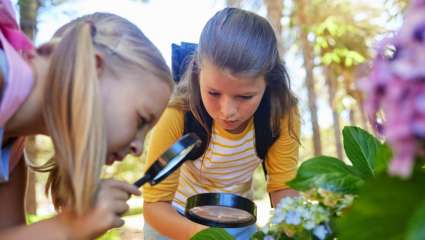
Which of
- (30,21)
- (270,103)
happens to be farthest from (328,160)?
(30,21)

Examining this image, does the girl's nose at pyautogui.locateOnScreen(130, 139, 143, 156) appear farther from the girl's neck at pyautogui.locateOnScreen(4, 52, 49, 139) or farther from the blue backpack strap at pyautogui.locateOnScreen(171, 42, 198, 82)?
the blue backpack strap at pyautogui.locateOnScreen(171, 42, 198, 82)

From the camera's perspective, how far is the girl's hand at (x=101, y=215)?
864mm

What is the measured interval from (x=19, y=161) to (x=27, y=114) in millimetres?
295

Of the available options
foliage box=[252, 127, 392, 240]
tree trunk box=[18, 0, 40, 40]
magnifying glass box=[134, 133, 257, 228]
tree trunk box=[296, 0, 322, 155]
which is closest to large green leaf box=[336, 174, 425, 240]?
foliage box=[252, 127, 392, 240]

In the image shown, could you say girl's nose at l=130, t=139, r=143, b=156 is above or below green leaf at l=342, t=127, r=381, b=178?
below

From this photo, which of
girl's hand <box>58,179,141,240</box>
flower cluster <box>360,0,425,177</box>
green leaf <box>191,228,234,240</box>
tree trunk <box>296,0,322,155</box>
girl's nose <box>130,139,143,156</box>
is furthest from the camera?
tree trunk <box>296,0,322,155</box>

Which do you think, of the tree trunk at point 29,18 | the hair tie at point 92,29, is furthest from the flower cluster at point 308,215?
the tree trunk at point 29,18

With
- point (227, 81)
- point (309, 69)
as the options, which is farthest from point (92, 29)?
point (309, 69)

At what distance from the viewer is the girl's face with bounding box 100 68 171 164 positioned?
0.93 meters

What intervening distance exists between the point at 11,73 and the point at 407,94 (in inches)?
28.6

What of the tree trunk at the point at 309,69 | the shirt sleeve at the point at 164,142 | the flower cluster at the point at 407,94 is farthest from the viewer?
the tree trunk at the point at 309,69

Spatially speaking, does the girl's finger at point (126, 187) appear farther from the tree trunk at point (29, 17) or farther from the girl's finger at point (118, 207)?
the tree trunk at point (29, 17)

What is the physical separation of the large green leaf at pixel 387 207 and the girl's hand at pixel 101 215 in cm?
55

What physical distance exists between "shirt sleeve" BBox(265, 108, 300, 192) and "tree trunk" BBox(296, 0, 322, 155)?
14.9 ft
